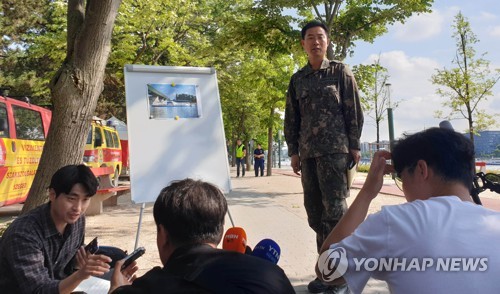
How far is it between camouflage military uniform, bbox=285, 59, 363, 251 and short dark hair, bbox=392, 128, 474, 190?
1.75 m

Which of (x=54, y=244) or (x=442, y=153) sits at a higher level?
(x=442, y=153)

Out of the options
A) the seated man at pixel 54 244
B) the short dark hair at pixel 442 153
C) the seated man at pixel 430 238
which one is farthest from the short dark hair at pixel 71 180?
the short dark hair at pixel 442 153

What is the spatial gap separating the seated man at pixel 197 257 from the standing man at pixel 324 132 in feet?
6.50

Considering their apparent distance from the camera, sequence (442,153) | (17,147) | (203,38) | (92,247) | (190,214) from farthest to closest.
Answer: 1. (203,38)
2. (17,147)
3. (92,247)
4. (442,153)
5. (190,214)

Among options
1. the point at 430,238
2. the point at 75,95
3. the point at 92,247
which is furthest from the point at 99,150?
the point at 430,238

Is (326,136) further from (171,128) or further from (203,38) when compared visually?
(203,38)

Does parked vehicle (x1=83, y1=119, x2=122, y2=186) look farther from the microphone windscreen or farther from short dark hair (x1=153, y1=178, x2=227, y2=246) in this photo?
short dark hair (x1=153, y1=178, x2=227, y2=246)

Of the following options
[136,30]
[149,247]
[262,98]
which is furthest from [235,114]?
[149,247]

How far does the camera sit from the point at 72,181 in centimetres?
223

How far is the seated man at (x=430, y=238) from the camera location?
4.01 ft

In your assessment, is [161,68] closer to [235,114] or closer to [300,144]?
[300,144]

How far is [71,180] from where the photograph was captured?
223 centimetres

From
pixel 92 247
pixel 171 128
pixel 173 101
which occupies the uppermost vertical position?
pixel 173 101

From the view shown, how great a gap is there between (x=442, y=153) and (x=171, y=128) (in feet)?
10.9
